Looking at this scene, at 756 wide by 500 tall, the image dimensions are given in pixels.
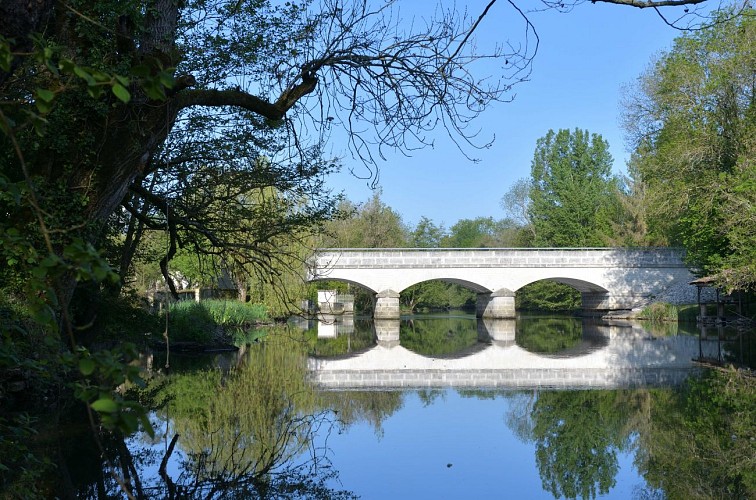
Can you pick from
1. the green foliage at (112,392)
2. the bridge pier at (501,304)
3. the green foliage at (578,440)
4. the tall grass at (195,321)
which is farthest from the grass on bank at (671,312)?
the green foliage at (112,392)

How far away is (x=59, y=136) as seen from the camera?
5801 mm

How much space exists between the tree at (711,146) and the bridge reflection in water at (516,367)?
450 centimetres

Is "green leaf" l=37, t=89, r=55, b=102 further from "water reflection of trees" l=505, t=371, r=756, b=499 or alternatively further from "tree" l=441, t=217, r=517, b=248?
"tree" l=441, t=217, r=517, b=248

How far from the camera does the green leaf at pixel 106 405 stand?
131 cm

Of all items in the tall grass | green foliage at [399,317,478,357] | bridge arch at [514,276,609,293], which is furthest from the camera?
bridge arch at [514,276,609,293]

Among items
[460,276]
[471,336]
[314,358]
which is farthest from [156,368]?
[460,276]

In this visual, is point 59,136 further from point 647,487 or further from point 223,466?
point 647,487

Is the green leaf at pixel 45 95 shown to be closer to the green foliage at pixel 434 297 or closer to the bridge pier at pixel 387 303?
the bridge pier at pixel 387 303

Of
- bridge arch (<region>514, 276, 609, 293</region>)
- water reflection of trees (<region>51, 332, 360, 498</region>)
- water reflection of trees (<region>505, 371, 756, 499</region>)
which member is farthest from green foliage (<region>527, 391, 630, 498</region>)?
bridge arch (<region>514, 276, 609, 293</region>)

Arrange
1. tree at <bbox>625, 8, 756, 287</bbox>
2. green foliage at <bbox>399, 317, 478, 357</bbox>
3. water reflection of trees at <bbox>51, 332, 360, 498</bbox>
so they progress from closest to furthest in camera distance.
A: water reflection of trees at <bbox>51, 332, 360, 498</bbox> < green foliage at <bbox>399, 317, 478, 357</bbox> < tree at <bbox>625, 8, 756, 287</bbox>

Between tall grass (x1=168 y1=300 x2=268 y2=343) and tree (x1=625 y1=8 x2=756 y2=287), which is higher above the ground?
tree (x1=625 y1=8 x2=756 y2=287)

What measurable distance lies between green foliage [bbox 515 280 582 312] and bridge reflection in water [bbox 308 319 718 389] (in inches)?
935

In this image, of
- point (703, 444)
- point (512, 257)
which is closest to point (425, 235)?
point (512, 257)

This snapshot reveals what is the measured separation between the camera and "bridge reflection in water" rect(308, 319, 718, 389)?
11.2 meters
